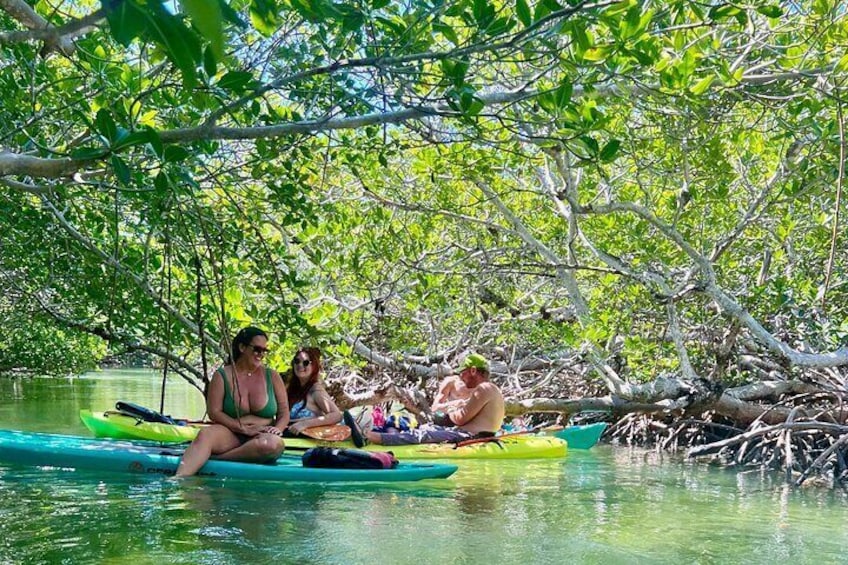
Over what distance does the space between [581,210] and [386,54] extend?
4.22 m

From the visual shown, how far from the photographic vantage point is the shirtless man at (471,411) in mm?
8258

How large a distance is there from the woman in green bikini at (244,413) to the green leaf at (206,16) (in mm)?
5318

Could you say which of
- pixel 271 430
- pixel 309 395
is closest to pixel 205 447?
pixel 271 430

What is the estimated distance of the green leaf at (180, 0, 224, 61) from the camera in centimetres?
72

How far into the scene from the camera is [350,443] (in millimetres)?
7766

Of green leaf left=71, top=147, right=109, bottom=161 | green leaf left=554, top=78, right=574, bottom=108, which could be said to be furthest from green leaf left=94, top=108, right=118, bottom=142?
green leaf left=554, top=78, right=574, bottom=108

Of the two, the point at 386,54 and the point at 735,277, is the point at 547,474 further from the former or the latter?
the point at 386,54

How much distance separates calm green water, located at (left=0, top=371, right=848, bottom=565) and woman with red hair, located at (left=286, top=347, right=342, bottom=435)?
1.29m

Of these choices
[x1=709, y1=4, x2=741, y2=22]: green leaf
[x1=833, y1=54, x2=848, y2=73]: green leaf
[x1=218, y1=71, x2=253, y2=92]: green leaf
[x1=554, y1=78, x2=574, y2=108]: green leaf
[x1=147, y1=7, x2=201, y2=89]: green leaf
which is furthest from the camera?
[x1=833, y1=54, x2=848, y2=73]: green leaf

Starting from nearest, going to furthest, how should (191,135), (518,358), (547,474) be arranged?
(191,135) < (547,474) < (518,358)

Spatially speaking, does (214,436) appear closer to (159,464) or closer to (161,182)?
(159,464)

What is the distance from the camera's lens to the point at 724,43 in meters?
5.52

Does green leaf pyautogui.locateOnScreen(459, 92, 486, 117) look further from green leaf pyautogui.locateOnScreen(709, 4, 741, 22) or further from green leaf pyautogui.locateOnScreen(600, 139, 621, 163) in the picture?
green leaf pyautogui.locateOnScreen(709, 4, 741, 22)

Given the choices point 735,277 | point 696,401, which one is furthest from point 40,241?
point 735,277
